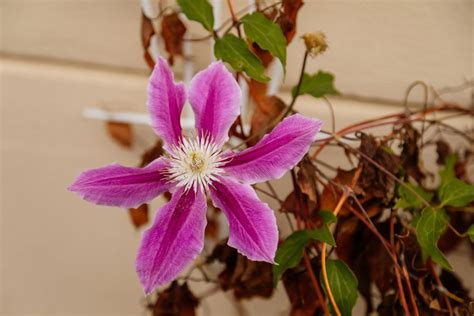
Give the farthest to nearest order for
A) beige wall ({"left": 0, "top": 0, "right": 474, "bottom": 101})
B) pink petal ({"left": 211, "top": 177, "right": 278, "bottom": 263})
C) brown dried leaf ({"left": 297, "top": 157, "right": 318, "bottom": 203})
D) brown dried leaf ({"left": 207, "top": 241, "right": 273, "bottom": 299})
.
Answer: beige wall ({"left": 0, "top": 0, "right": 474, "bottom": 101}), brown dried leaf ({"left": 207, "top": 241, "right": 273, "bottom": 299}), brown dried leaf ({"left": 297, "top": 157, "right": 318, "bottom": 203}), pink petal ({"left": 211, "top": 177, "right": 278, "bottom": 263})

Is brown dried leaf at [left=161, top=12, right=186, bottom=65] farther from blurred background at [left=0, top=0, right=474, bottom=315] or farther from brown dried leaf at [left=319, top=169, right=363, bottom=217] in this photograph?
brown dried leaf at [left=319, top=169, right=363, bottom=217]

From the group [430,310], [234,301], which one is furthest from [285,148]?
[234,301]

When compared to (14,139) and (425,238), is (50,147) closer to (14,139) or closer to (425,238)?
(14,139)

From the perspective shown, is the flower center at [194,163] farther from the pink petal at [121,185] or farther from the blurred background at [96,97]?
the blurred background at [96,97]

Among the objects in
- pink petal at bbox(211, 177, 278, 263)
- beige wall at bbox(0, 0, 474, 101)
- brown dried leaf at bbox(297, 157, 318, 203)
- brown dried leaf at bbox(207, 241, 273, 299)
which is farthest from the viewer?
beige wall at bbox(0, 0, 474, 101)

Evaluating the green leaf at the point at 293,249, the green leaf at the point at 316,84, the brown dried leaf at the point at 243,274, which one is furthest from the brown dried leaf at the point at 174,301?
the green leaf at the point at 316,84

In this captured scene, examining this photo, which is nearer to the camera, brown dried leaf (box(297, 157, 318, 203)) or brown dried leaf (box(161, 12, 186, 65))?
brown dried leaf (box(297, 157, 318, 203))

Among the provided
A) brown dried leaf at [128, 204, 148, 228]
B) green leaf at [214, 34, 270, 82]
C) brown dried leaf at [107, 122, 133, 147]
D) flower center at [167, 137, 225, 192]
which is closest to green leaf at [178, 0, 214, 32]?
green leaf at [214, 34, 270, 82]

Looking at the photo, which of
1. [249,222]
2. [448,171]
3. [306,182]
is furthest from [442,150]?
[249,222]
